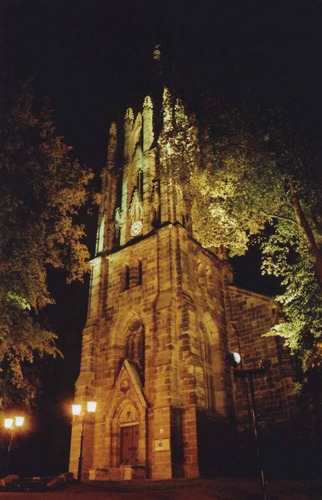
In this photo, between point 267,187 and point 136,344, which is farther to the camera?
point 136,344

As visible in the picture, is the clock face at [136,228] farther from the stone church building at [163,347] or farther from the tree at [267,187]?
the tree at [267,187]

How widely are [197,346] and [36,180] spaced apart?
10393 mm

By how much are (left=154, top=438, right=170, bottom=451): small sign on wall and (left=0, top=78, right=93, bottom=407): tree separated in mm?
6004

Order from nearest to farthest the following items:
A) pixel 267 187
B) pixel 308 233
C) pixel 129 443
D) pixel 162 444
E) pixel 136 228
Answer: pixel 308 233
pixel 267 187
pixel 162 444
pixel 129 443
pixel 136 228

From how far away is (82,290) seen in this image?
29000 mm

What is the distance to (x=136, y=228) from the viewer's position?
23.2m

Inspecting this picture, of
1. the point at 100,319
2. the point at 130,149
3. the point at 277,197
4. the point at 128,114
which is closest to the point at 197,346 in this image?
the point at 100,319

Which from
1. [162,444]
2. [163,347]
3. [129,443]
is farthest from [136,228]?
[162,444]

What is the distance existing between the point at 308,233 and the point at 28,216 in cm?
810

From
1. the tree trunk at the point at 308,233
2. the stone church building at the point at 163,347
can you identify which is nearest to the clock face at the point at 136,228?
the stone church building at the point at 163,347

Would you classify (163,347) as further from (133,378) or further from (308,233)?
(308,233)

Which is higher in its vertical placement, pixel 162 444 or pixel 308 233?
pixel 308 233

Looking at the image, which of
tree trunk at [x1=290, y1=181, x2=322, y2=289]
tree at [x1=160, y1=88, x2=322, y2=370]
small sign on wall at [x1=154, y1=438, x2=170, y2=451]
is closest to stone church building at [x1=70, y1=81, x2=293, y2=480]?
small sign on wall at [x1=154, y1=438, x2=170, y2=451]

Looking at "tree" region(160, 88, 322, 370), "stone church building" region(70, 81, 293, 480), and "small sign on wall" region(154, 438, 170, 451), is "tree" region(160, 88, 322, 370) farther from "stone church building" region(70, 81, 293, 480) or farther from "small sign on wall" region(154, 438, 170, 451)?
"small sign on wall" region(154, 438, 170, 451)
